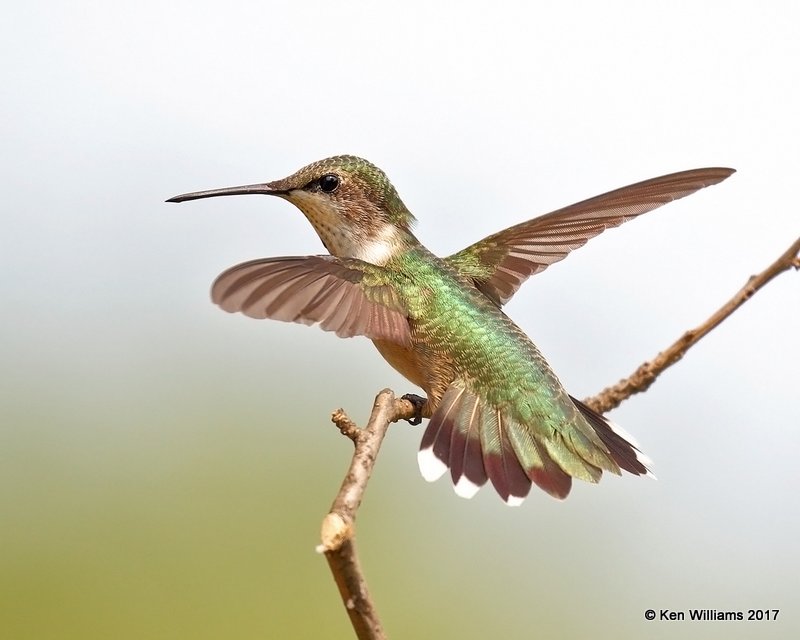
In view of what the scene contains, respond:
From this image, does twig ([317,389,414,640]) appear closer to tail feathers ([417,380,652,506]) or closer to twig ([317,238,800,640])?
twig ([317,238,800,640])

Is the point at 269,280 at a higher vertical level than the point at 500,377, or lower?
higher

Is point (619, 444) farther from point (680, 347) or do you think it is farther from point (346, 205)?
point (346, 205)

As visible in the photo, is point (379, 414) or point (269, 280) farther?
point (269, 280)

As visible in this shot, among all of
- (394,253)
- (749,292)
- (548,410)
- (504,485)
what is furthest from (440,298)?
(749,292)

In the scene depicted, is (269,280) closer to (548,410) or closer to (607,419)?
(548,410)

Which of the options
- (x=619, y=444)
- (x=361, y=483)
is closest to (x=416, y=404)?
(x=619, y=444)

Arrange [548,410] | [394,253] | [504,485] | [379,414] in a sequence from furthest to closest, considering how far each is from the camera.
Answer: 1. [394,253]
2. [548,410]
3. [504,485]
4. [379,414]

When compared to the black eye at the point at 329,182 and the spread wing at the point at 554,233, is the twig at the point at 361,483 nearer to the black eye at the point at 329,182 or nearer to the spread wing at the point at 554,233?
the spread wing at the point at 554,233

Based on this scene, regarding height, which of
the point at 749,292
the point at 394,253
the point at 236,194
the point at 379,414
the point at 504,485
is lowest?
the point at 504,485
